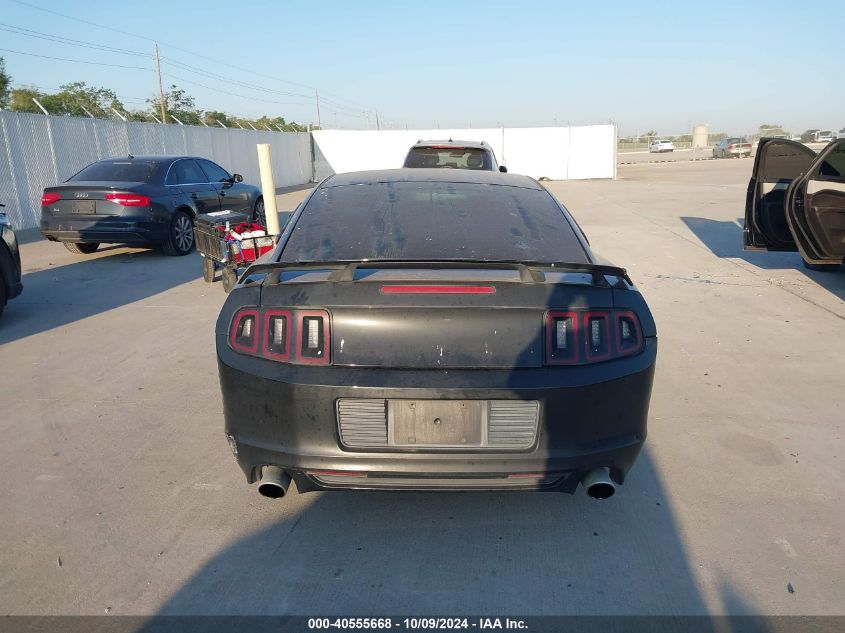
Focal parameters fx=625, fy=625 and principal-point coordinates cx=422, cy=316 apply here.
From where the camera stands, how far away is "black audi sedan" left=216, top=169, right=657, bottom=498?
8.09 ft

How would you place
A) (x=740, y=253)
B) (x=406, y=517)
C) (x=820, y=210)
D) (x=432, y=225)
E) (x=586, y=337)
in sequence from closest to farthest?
(x=586, y=337), (x=406, y=517), (x=432, y=225), (x=820, y=210), (x=740, y=253)

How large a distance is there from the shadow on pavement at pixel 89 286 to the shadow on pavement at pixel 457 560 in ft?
15.0

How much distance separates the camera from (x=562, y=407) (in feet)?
8.11

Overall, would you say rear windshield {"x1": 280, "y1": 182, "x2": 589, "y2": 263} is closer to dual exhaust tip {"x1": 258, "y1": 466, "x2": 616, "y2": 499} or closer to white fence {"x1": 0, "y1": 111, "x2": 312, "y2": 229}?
dual exhaust tip {"x1": 258, "y1": 466, "x2": 616, "y2": 499}

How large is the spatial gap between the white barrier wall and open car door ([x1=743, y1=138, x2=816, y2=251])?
22.0m

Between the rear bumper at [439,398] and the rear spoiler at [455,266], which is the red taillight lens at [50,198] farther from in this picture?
the rear bumper at [439,398]

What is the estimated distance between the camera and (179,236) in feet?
33.5

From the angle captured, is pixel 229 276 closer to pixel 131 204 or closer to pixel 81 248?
pixel 131 204

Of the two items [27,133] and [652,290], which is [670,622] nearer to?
[652,290]

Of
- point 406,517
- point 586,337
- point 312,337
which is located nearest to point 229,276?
point 406,517

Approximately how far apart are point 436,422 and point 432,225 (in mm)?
1236

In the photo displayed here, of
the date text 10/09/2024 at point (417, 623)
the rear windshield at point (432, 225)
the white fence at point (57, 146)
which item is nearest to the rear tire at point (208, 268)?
the rear windshield at point (432, 225)

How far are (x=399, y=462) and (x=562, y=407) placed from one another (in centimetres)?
68

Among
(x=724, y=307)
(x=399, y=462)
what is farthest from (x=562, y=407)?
(x=724, y=307)
